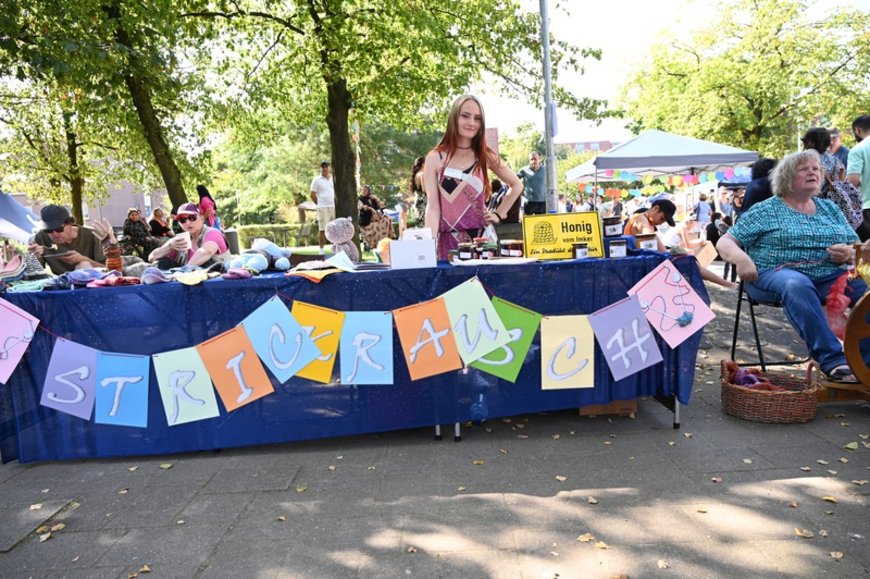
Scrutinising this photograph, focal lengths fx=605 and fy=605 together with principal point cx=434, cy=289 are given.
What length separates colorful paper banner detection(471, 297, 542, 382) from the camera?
343cm

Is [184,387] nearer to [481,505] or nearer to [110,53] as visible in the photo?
[481,505]

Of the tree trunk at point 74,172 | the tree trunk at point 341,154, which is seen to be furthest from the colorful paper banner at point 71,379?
the tree trunk at point 74,172

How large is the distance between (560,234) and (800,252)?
5.62 ft

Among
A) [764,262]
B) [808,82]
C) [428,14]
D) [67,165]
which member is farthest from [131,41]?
[808,82]

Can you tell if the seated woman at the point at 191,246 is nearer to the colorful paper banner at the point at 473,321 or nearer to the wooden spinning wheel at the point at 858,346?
the colorful paper banner at the point at 473,321

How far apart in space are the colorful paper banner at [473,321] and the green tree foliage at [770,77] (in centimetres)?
2327

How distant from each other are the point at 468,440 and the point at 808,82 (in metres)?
24.9

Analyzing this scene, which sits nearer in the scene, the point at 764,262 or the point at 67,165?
the point at 764,262

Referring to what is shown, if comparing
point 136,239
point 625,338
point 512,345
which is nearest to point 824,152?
point 625,338

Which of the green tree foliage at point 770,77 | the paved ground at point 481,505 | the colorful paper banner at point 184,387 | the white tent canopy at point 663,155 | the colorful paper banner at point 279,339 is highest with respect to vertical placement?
the green tree foliage at point 770,77

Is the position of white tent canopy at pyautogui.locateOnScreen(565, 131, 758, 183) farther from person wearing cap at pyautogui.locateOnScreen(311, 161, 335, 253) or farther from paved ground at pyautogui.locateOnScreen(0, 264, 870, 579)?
paved ground at pyautogui.locateOnScreen(0, 264, 870, 579)

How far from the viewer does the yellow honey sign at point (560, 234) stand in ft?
11.7

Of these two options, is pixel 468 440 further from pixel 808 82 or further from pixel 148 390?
pixel 808 82

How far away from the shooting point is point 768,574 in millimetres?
2170
